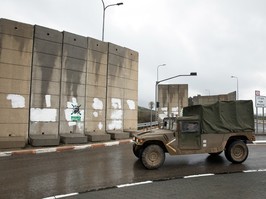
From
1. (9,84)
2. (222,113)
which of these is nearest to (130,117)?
(9,84)

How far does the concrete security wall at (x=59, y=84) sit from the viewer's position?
58.5ft

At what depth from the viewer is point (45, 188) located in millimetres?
8508

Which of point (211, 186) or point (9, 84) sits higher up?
point (9, 84)

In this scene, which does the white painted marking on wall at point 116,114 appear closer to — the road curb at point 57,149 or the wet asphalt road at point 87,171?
the road curb at point 57,149

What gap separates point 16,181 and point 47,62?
11.6 m

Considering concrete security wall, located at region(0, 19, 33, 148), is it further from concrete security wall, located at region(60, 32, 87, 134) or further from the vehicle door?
the vehicle door

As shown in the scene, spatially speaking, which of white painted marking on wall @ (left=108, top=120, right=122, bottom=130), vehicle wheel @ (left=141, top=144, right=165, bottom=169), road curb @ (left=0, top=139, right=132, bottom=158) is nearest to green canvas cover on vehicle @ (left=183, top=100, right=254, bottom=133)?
vehicle wheel @ (left=141, top=144, right=165, bottom=169)

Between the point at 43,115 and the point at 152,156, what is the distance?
1024cm

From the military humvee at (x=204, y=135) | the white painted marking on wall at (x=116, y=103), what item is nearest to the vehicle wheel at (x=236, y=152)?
the military humvee at (x=204, y=135)

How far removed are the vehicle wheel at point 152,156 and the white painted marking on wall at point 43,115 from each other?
9.99 meters

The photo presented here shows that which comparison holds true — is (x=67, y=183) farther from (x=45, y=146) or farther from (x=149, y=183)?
(x=45, y=146)

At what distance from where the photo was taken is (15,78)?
18.1 meters

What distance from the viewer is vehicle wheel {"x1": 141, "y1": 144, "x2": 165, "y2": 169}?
36.7ft

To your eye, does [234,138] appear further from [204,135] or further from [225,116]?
[204,135]
